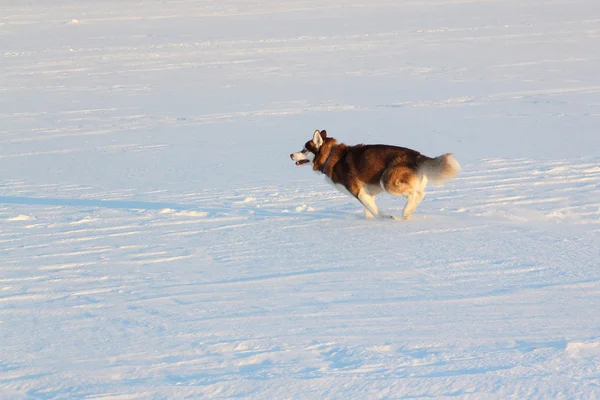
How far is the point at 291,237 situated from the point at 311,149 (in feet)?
3.96

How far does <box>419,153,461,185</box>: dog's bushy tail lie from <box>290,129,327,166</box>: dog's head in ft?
3.78

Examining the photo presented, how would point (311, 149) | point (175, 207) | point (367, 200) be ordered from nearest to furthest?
point (367, 200) → point (311, 149) → point (175, 207)

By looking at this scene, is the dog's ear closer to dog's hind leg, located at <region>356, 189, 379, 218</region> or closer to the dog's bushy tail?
dog's hind leg, located at <region>356, 189, 379, 218</region>

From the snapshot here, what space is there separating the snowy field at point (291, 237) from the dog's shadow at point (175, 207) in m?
0.04

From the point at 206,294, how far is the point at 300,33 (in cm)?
2043

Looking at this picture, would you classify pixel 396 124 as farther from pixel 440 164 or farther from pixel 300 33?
pixel 300 33

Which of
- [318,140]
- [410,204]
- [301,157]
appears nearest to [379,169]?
[410,204]

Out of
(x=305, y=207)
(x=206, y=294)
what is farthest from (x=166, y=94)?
(x=206, y=294)

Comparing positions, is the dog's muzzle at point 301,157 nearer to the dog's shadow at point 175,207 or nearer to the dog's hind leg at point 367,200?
the dog's shadow at point 175,207

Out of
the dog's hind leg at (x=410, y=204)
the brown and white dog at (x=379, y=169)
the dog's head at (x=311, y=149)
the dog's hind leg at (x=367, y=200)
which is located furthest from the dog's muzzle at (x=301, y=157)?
the dog's hind leg at (x=410, y=204)

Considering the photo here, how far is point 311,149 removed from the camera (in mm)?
8875

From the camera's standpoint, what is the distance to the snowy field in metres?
5.06

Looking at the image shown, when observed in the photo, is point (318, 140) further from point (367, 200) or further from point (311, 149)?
point (367, 200)

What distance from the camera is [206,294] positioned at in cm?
650
